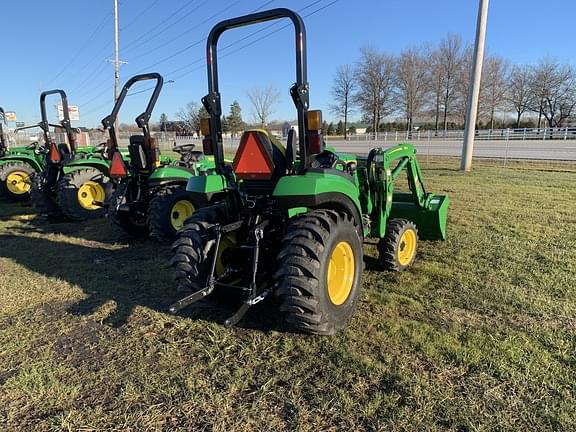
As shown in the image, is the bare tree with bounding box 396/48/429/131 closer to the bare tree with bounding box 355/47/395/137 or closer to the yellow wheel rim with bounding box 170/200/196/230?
the bare tree with bounding box 355/47/395/137

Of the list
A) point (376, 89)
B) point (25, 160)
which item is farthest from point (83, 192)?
point (376, 89)

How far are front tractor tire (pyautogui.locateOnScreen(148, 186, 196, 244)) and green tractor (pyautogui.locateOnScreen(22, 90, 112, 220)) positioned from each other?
1.99m

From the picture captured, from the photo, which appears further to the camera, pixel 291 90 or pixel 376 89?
pixel 376 89

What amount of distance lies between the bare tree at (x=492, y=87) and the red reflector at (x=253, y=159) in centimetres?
5269

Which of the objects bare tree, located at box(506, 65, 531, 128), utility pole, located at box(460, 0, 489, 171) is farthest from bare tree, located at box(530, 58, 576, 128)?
utility pole, located at box(460, 0, 489, 171)

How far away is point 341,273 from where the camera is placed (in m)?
3.45

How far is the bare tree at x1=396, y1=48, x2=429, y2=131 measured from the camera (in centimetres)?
4981

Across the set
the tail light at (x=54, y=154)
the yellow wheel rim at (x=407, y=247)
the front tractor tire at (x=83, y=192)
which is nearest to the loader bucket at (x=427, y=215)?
the yellow wheel rim at (x=407, y=247)

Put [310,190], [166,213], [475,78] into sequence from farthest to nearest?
[475,78], [166,213], [310,190]

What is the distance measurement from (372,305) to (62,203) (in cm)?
600

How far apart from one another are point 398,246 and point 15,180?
387 inches

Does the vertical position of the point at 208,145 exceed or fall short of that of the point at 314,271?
it exceeds it

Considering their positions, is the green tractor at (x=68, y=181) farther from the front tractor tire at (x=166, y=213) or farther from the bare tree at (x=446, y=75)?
the bare tree at (x=446, y=75)

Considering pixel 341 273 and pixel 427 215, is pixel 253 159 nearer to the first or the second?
pixel 341 273
